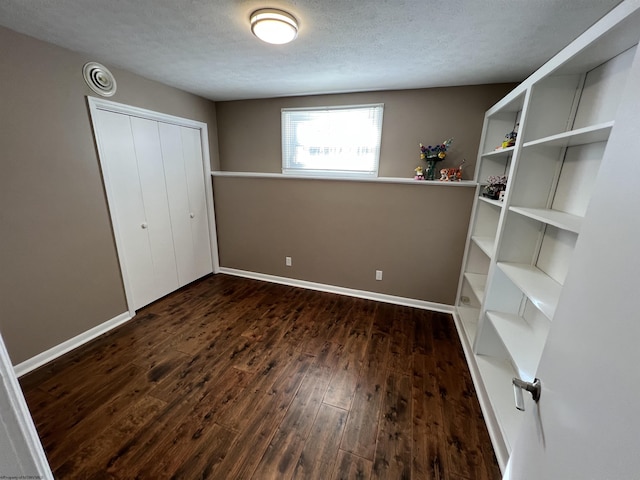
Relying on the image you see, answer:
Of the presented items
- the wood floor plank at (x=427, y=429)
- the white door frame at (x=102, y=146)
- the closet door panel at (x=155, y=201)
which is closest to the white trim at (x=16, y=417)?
the wood floor plank at (x=427, y=429)

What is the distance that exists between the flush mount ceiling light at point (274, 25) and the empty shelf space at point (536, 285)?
1.97 meters

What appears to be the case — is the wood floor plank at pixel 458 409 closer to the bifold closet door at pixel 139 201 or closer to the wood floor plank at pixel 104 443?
the wood floor plank at pixel 104 443

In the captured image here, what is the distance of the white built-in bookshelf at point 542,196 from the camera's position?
1172mm

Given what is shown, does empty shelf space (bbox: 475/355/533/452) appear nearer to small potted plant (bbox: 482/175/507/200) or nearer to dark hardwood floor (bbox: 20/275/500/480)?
dark hardwood floor (bbox: 20/275/500/480)

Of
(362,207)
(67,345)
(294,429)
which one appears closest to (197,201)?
(67,345)

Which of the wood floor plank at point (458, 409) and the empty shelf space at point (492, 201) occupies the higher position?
the empty shelf space at point (492, 201)

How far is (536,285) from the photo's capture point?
4.74 feet

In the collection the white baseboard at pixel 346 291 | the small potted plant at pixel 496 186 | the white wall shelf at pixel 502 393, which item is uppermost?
the small potted plant at pixel 496 186

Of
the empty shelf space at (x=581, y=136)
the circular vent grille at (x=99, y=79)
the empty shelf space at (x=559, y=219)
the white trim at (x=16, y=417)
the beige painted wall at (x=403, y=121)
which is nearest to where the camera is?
the white trim at (x=16, y=417)

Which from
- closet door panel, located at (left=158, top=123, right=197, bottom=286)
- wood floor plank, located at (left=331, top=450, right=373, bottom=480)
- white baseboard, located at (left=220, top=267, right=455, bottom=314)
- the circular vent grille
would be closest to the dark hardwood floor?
wood floor plank, located at (left=331, top=450, right=373, bottom=480)

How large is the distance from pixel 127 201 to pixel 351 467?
2.83 meters

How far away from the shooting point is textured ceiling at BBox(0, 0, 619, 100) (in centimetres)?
133

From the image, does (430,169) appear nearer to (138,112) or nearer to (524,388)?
→ (524,388)

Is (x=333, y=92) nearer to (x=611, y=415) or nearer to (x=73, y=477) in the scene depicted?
(x=611, y=415)
